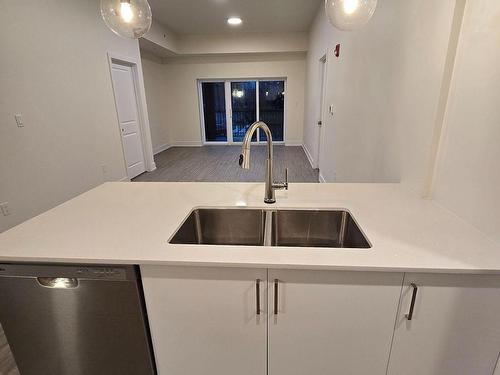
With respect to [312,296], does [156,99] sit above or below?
above

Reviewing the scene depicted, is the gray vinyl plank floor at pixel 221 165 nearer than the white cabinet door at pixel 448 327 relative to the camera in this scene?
No

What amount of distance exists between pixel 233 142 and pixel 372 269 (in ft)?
23.7

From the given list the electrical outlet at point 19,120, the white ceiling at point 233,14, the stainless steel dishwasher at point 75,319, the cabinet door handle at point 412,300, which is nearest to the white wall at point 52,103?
the electrical outlet at point 19,120

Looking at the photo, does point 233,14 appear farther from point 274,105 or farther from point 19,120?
point 19,120

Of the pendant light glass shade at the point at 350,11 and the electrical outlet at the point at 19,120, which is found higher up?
the pendant light glass shade at the point at 350,11

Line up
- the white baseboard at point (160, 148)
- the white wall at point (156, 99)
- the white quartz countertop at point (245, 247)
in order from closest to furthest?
the white quartz countertop at point (245, 247), the white wall at point (156, 99), the white baseboard at point (160, 148)

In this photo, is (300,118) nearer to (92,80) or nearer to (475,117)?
(92,80)

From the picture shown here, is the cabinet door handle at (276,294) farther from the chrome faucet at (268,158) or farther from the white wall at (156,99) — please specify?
the white wall at (156,99)

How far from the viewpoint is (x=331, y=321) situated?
0.94 metres

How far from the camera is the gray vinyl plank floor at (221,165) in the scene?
15.5 feet

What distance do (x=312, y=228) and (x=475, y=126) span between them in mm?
783

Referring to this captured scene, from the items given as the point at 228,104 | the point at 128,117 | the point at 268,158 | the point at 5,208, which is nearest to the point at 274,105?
the point at 228,104

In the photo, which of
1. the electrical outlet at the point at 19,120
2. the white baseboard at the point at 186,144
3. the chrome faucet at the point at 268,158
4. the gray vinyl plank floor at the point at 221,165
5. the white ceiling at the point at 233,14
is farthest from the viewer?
the white baseboard at the point at 186,144

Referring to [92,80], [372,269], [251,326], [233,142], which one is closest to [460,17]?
[372,269]
